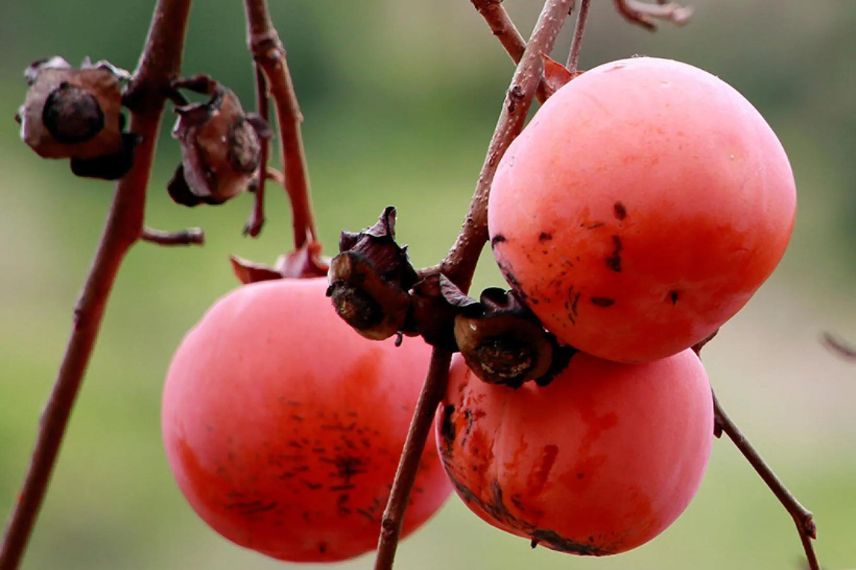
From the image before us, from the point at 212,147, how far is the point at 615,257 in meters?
0.36

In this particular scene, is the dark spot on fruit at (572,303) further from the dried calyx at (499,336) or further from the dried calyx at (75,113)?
the dried calyx at (75,113)

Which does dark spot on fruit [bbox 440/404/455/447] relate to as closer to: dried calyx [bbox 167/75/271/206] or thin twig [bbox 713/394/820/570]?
thin twig [bbox 713/394/820/570]

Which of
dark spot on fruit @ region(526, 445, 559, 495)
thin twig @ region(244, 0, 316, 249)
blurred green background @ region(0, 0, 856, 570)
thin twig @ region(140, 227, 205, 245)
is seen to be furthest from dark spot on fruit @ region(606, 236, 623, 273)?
blurred green background @ region(0, 0, 856, 570)

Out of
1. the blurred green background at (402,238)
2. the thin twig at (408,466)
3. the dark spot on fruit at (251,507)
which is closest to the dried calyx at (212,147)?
the dark spot on fruit at (251,507)

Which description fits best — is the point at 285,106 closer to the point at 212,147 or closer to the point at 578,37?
the point at 212,147

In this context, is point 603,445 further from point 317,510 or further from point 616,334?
point 317,510

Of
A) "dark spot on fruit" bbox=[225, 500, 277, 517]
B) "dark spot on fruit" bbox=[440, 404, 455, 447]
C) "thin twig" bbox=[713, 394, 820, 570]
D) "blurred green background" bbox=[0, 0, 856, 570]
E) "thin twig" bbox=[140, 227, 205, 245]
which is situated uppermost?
"dark spot on fruit" bbox=[440, 404, 455, 447]

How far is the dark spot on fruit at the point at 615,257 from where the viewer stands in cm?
50

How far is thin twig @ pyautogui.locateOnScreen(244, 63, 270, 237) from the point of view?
0.88 meters

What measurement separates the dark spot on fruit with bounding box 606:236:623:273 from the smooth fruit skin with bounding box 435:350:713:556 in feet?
0.26

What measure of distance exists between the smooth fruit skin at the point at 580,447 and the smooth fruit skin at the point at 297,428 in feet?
0.48

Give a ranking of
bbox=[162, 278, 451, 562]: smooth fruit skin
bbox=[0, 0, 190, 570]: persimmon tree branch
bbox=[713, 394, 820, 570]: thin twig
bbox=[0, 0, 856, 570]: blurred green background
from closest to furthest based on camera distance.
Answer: bbox=[713, 394, 820, 570]: thin twig, bbox=[162, 278, 451, 562]: smooth fruit skin, bbox=[0, 0, 190, 570]: persimmon tree branch, bbox=[0, 0, 856, 570]: blurred green background

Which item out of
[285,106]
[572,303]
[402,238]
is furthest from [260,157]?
[402,238]

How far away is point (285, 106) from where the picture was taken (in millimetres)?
854
